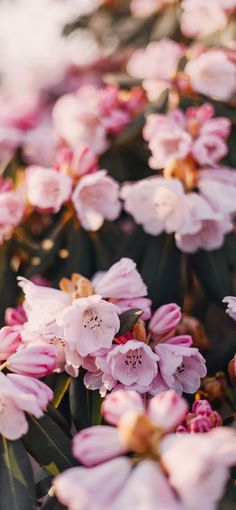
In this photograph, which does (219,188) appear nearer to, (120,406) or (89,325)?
(89,325)

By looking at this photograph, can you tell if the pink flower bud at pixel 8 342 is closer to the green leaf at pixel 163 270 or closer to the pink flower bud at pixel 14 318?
the pink flower bud at pixel 14 318

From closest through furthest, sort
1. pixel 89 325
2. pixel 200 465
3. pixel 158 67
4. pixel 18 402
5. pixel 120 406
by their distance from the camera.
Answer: pixel 200 465 < pixel 120 406 < pixel 18 402 < pixel 89 325 < pixel 158 67

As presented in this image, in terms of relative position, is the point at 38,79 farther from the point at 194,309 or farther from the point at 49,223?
the point at 194,309

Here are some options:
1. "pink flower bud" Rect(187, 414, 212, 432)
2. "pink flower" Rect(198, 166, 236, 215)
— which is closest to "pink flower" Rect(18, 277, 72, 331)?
"pink flower bud" Rect(187, 414, 212, 432)

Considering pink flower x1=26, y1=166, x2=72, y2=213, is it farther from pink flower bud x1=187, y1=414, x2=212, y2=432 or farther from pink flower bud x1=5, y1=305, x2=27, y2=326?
pink flower bud x1=187, y1=414, x2=212, y2=432

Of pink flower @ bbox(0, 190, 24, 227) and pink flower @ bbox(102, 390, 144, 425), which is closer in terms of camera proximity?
pink flower @ bbox(102, 390, 144, 425)

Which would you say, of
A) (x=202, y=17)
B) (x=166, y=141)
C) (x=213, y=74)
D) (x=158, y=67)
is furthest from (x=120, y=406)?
(x=202, y=17)

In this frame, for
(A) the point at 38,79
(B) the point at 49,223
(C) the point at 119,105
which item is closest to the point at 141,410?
(B) the point at 49,223
